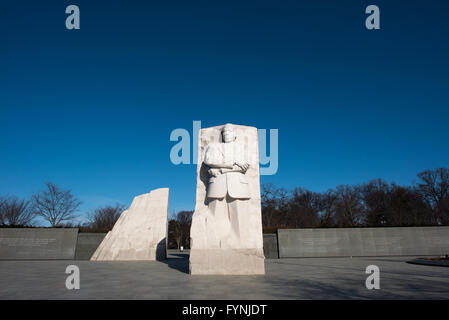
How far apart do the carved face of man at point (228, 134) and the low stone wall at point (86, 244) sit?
1214cm

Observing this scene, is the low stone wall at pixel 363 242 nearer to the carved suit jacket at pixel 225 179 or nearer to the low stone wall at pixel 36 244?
the carved suit jacket at pixel 225 179

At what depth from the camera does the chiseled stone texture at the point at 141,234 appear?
12711 millimetres

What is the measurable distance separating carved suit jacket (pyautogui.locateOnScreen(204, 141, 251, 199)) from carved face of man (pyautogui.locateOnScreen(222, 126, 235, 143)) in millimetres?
347

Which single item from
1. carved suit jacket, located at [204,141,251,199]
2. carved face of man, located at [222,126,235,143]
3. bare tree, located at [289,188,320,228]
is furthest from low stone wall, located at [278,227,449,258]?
bare tree, located at [289,188,320,228]

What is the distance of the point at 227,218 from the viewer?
22.5 ft

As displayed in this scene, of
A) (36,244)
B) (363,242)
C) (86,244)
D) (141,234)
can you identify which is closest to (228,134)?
(141,234)

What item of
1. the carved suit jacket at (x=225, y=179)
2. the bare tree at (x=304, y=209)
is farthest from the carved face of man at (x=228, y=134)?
the bare tree at (x=304, y=209)

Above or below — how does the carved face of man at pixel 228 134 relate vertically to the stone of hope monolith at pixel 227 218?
above

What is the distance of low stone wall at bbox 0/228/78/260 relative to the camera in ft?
48.3

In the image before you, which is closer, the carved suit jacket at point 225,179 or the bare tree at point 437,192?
the carved suit jacket at point 225,179

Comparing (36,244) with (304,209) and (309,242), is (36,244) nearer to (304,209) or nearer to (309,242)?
(309,242)

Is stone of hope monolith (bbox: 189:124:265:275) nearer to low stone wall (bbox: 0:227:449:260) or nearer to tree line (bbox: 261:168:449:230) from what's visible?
low stone wall (bbox: 0:227:449:260)

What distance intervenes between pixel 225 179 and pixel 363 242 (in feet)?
42.2
